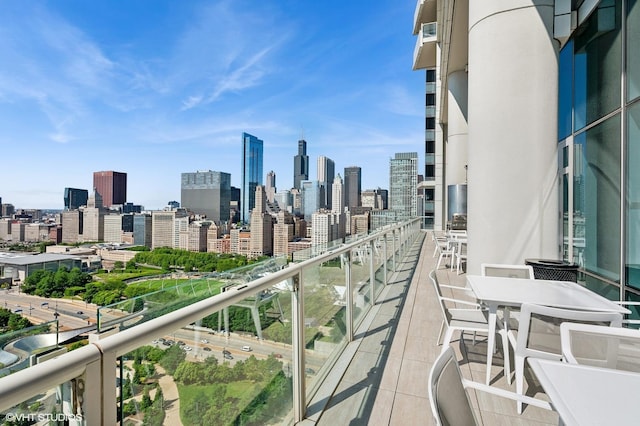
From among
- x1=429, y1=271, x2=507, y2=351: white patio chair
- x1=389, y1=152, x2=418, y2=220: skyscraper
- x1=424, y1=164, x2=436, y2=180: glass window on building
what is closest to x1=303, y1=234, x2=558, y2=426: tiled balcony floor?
x1=429, y1=271, x2=507, y2=351: white patio chair

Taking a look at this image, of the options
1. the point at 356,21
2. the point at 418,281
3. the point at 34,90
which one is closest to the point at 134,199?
the point at 34,90

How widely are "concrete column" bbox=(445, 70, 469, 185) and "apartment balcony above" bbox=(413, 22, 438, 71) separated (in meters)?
2.14

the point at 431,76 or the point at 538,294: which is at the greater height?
the point at 431,76

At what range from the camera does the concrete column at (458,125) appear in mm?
12500

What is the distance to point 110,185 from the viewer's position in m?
78.6

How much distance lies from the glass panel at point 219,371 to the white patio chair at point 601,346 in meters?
1.72

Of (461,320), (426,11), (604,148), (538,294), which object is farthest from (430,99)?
(461,320)

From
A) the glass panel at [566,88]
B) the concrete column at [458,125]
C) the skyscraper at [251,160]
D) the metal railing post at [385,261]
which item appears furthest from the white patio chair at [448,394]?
the skyscraper at [251,160]

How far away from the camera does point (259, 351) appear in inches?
67.4

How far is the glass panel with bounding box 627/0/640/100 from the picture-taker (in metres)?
3.73

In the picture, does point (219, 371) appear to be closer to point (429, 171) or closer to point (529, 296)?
point (529, 296)

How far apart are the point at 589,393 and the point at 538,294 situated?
184 cm

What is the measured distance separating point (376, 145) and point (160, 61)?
132 ft

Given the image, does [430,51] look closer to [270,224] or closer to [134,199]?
[270,224]
